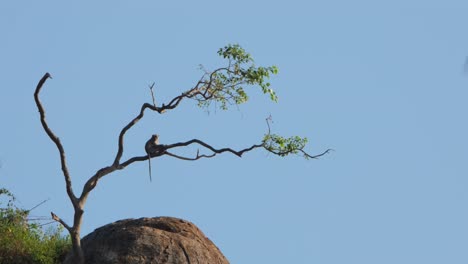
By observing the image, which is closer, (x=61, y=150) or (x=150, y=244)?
(x=150, y=244)

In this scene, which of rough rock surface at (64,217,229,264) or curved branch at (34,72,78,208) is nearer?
rough rock surface at (64,217,229,264)

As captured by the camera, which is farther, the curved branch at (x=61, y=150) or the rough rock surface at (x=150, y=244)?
the curved branch at (x=61, y=150)

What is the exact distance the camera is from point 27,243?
92.1ft

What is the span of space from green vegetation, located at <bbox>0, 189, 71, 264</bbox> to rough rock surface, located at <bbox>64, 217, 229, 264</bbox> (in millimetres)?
5410

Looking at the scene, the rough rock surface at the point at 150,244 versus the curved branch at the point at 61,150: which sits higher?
the curved branch at the point at 61,150

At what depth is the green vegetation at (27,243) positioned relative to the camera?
27750 mm

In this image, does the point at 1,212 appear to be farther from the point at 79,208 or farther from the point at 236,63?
the point at 236,63

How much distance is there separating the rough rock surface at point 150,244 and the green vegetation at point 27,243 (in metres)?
5.41

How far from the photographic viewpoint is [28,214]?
30.0m

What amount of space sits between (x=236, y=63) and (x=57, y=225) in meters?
8.24

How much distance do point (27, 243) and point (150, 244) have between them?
791 centimetres

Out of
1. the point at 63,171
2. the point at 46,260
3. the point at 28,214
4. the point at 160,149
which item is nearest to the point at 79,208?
the point at 63,171

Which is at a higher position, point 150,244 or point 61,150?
point 61,150

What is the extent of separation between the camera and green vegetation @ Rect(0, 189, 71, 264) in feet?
91.0
